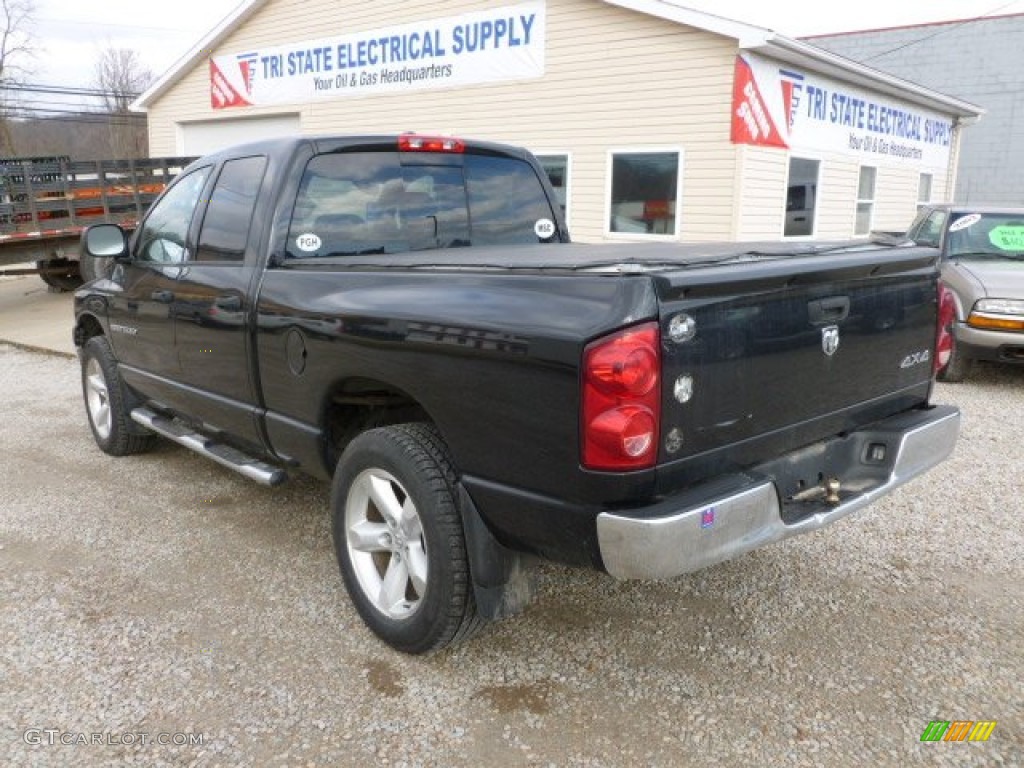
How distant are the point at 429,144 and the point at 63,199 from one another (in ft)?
37.8

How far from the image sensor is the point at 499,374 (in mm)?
2443

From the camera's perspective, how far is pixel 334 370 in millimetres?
3092

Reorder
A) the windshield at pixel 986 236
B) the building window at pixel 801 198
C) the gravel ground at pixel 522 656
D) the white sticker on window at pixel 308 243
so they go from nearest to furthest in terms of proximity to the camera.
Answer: the gravel ground at pixel 522 656, the white sticker on window at pixel 308 243, the windshield at pixel 986 236, the building window at pixel 801 198

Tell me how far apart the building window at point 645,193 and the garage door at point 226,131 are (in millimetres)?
6849

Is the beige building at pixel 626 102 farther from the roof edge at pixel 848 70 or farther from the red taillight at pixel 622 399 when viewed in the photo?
the red taillight at pixel 622 399

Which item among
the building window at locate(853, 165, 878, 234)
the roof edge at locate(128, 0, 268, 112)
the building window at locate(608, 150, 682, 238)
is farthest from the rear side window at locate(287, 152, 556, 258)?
the roof edge at locate(128, 0, 268, 112)

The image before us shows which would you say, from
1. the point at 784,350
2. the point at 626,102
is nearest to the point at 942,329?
the point at 784,350

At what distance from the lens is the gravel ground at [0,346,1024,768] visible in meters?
2.54

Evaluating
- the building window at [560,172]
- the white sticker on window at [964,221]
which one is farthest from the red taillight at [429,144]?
the building window at [560,172]

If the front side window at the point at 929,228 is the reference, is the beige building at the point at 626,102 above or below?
above

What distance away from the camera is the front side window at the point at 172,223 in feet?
14.0

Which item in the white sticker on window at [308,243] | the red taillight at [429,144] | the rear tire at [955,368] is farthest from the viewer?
the rear tire at [955,368]

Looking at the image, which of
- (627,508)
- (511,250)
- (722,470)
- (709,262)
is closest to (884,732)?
(722,470)

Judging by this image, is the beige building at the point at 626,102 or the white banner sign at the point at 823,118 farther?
the beige building at the point at 626,102
